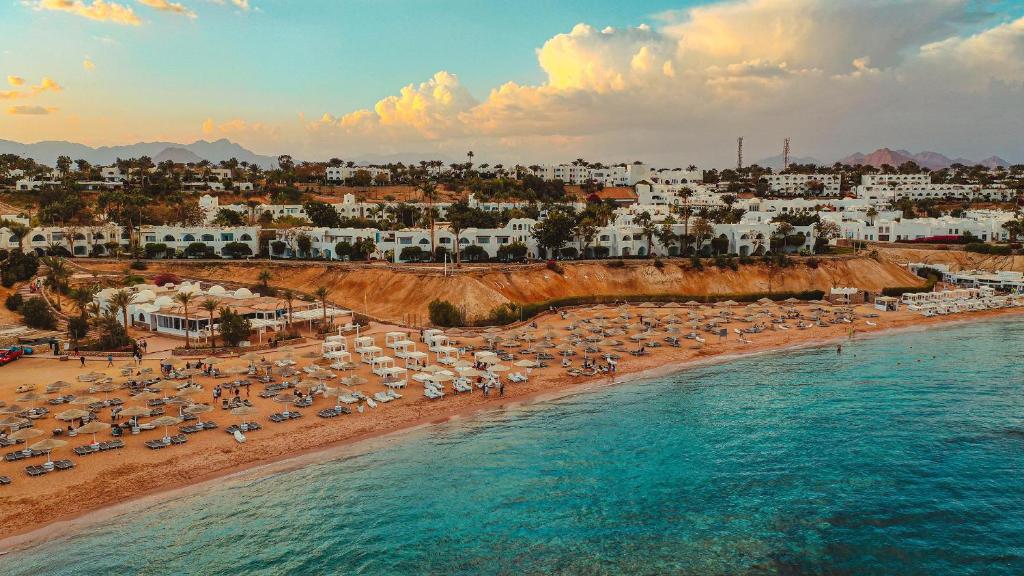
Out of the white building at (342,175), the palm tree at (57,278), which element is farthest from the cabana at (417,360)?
the white building at (342,175)

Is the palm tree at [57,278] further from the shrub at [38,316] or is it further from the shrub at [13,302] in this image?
the shrub at [38,316]

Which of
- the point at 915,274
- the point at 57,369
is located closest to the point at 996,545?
the point at 57,369

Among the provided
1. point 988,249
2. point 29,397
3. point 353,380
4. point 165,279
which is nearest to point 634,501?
point 353,380

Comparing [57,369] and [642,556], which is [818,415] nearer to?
[642,556]

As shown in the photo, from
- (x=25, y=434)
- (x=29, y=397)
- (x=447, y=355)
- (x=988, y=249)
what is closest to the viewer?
(x=25, y=434)

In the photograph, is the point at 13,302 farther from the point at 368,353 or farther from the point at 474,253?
the point at 474,253

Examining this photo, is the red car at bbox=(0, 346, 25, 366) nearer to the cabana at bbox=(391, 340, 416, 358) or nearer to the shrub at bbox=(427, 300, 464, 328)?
the cabana at bbox=(391, 340, 416, 358)

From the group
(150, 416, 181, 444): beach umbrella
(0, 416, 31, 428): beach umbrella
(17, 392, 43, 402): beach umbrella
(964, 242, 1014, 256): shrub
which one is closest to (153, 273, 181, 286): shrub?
(17, 392, 43, 402): beach umbrella
